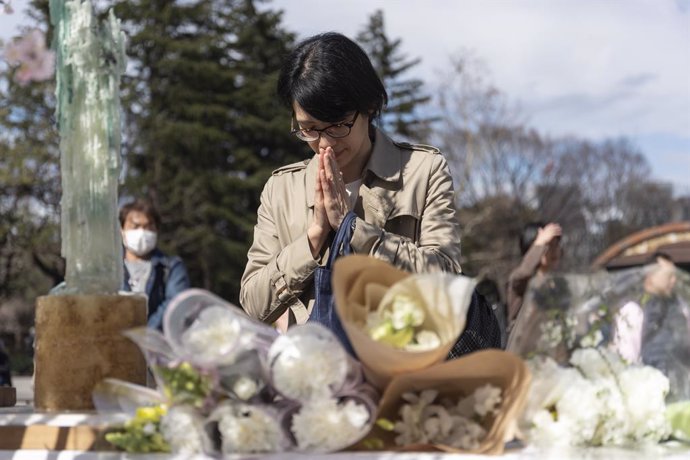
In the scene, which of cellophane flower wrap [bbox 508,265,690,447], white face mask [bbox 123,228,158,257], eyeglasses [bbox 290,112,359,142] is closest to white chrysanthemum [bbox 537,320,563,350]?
cellophane flower wrap [bbox 508,265,690,447]

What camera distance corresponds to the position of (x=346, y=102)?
8.96 ft

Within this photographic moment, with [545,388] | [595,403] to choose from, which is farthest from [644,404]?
[545,388]

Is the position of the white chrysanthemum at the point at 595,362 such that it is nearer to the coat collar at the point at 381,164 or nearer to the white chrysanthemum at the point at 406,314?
the white chrysanthemum at the point at 406,314

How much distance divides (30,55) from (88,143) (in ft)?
4.60

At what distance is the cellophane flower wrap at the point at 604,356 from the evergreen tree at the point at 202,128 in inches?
1040

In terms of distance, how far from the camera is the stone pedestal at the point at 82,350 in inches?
82.0

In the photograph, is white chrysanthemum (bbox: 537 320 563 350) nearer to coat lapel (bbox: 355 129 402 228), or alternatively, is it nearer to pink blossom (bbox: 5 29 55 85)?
coat lapel (bbox: 355 129 402 228)

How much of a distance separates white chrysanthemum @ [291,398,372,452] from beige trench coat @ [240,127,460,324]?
2.94 feet

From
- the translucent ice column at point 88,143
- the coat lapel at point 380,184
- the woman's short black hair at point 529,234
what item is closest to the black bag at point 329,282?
the coat lapel at point 380,184

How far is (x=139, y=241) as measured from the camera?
5562mm

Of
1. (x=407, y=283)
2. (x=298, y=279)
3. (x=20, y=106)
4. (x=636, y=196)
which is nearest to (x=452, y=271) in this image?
(x=298, y=279)

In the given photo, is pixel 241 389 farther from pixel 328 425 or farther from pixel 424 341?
pixel 424 341

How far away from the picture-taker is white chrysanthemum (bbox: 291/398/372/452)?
5.56 ft

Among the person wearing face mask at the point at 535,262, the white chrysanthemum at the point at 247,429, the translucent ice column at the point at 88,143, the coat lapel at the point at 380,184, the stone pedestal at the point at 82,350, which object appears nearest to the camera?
the white chrysanthemum at the point at 247,429
